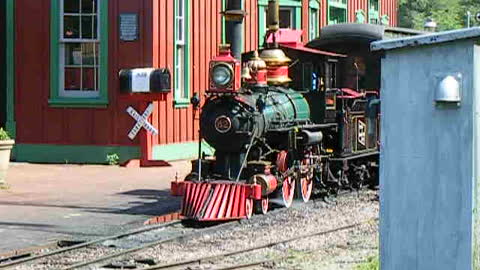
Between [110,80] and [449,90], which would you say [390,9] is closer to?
[110,80]

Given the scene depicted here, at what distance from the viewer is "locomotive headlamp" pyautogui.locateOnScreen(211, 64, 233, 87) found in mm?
12016

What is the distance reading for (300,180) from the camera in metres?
13.5

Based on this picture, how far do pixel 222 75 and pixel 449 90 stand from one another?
6.92 meters

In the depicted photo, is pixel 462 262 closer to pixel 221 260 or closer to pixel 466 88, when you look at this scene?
pixel 466 88

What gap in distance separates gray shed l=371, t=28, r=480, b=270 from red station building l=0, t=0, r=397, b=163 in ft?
40.8

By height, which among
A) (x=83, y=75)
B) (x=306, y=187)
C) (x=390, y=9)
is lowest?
(x=306, y=187)

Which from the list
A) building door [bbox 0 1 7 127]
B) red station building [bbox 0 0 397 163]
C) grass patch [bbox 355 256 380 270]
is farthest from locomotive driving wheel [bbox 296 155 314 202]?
building door [bbox 0 1 7 127]

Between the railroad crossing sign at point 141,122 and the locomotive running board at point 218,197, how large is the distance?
21.2ft

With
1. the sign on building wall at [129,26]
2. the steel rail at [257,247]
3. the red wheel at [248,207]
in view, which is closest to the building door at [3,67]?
A: the sign on building wall at [129,26]

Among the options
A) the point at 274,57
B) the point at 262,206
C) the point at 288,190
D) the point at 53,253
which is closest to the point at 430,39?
the point at 53,253

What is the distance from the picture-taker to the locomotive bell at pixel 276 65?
13523mm

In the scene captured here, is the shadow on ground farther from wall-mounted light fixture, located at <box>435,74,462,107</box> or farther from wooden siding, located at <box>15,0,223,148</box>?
wall-mounted light fixture, located at <box>435,74,462,107</box>

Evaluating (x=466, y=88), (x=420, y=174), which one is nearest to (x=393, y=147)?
(x=420, y=174)

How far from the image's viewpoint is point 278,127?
13023 mm
